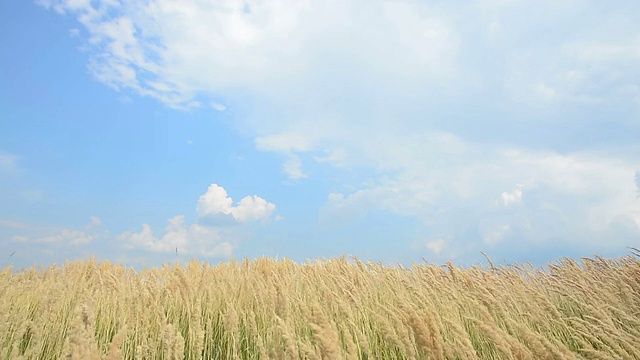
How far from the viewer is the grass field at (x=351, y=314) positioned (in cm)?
269

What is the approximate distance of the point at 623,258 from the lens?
273 inches

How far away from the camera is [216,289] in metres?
4.91

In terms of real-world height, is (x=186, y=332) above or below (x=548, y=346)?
above

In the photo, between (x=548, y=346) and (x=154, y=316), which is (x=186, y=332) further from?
(x=548, y=346)

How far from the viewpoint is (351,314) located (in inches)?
105

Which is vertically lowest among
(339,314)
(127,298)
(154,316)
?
(339,314)

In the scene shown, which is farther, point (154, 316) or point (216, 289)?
point (216, 289)

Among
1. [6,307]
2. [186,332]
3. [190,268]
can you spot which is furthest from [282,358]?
[190,268]

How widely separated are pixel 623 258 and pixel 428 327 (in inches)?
A: 244

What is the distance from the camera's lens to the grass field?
2.69m

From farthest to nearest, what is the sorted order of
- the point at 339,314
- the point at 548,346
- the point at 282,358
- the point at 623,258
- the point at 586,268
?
the point at 623,258, the point at 586,268, the point at 339,314, the point at 548,346, the point at 282,358

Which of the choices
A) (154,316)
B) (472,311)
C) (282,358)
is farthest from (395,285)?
(282,358)

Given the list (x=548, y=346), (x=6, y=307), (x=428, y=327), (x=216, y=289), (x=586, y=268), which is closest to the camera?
(x=548, y=346)

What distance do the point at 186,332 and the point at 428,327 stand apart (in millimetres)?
2720
